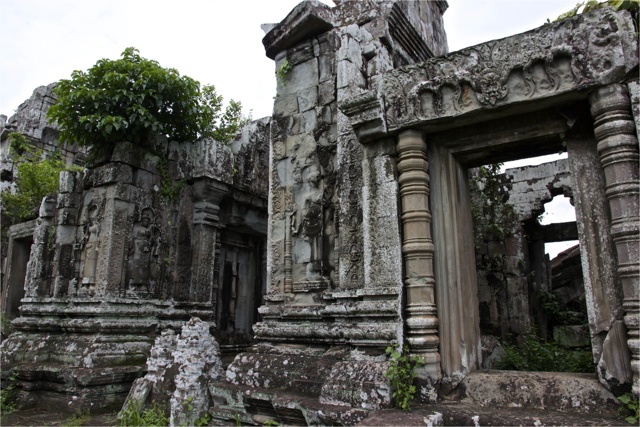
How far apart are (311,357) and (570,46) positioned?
357cm

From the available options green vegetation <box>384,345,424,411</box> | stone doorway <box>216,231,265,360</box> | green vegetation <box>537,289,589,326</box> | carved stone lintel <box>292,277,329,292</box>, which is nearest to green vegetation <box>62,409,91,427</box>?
stone doorway <box>216,231,265,360</box>

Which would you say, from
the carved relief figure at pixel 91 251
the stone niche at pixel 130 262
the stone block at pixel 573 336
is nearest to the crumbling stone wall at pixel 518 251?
the stone block at pixel 573 336

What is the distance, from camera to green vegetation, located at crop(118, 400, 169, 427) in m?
5.15

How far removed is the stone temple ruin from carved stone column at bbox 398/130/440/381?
0.06 feet

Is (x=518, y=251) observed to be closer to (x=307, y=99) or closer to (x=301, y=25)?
(x=307, y=99)

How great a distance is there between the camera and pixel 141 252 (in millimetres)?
7531

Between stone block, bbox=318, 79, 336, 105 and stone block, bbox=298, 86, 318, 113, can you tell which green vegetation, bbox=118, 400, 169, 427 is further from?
stone block, bbox=318, 79, 336, 105

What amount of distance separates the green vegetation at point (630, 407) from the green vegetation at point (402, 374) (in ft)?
4.75

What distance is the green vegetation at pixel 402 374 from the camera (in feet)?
12.4

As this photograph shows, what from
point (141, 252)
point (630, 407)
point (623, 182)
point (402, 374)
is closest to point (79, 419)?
point (141, 252)

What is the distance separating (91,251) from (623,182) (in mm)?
7186

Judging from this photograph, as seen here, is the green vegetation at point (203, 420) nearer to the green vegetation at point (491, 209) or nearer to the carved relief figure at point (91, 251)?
the carved relief figure at point (91, 251)

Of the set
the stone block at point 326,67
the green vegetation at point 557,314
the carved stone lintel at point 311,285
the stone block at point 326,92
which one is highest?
the stone block at point 326,67

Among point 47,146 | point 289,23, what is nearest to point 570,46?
point 289,23
